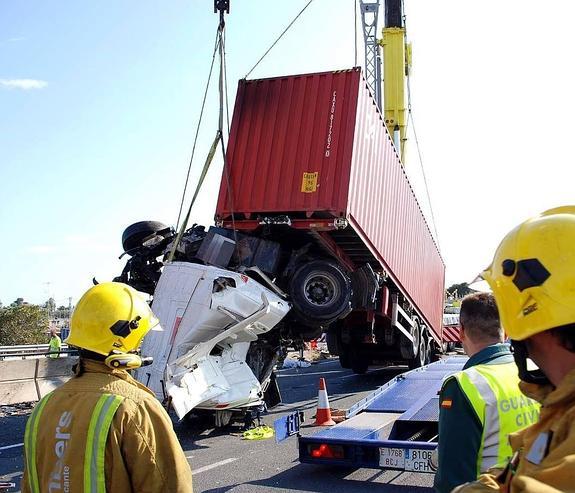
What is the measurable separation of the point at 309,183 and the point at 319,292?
144 cm

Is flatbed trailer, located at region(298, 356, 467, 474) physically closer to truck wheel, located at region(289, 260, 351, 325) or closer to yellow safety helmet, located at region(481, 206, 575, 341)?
truck wheel, located at region(289, 260, 351, 325)

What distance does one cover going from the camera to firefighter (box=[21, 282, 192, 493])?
1.88 m

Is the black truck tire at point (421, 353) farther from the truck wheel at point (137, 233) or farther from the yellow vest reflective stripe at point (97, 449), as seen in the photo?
the yellow vest reflective stripe at point (97, 449)

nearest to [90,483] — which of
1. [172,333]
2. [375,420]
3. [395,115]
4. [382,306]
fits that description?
[375,420]

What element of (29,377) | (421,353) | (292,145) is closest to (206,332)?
(292,145)

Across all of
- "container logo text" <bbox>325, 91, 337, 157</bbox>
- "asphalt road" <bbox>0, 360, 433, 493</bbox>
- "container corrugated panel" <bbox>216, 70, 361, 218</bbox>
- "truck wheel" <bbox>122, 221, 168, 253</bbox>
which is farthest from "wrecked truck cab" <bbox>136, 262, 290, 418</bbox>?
"container logo text" <bbox>325, 91, 337, 157</bbox>

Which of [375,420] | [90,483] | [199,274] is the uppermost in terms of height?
[199,274]

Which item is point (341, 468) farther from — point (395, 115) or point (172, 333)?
point (395, 115)

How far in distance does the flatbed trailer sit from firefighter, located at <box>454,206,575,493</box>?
11.1ft

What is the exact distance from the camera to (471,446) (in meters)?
2.01

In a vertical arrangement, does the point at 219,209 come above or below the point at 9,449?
above

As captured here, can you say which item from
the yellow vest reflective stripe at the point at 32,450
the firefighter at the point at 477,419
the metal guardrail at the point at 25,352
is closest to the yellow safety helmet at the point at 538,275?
the firefighter at the point at 477,419

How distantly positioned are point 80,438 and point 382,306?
8478 millimetres

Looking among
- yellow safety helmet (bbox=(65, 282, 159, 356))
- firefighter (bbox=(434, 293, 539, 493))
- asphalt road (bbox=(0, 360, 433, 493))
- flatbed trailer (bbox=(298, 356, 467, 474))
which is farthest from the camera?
asphalt road (bbox=(0, 360, 433, 493))
